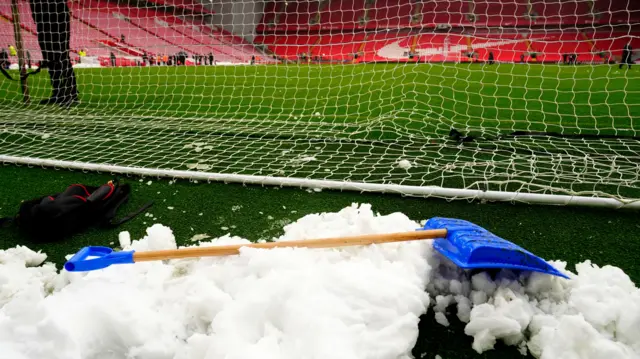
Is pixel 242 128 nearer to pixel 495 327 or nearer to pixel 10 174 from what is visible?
pixel 10 174

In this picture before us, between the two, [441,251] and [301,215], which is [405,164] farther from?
[441,251]

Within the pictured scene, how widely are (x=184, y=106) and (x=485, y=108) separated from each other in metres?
3.52

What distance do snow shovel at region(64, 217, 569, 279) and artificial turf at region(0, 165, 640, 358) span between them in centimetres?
20

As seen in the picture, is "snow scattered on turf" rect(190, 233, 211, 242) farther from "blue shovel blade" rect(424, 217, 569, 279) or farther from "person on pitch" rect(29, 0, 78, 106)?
"person on pitch" rect(29, 0, 78, 106)

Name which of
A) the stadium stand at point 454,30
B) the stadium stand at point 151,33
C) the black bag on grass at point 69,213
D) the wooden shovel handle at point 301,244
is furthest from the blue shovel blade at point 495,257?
the stadium stand at point 454,30

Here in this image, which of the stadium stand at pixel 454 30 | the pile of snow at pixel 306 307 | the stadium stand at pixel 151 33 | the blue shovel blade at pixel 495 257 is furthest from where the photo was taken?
the stadium stand at pixel 454 30

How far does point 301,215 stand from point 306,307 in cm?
81

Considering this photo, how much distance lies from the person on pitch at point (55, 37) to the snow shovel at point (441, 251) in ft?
13.8

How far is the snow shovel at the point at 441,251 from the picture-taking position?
3.82 ft

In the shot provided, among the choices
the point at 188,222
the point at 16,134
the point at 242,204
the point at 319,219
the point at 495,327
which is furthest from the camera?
the point at 16,134

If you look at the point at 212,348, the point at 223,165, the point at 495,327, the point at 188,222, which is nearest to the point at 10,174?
the point at 223,165

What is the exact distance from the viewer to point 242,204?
193 centimetres

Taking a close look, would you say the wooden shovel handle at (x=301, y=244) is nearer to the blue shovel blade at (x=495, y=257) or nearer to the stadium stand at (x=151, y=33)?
the blue shovel blade at (x=495, y=257)

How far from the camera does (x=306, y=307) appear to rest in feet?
3.35
